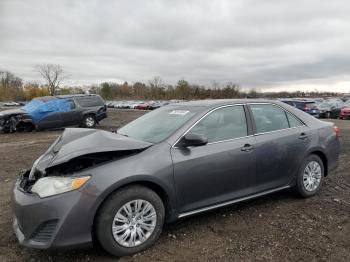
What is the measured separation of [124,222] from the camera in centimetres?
352

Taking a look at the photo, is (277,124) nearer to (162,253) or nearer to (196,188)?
(196,188)

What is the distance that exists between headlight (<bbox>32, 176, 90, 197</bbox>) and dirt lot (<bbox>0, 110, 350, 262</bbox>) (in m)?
0.74

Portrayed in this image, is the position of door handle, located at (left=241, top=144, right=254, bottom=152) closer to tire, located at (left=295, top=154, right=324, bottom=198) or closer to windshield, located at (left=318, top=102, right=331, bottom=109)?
tire, located at (left=295, top=154, right=324, bottom=198)

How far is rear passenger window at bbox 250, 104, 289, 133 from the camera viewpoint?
15.7 feet

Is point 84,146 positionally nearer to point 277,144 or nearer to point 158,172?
point 158,172

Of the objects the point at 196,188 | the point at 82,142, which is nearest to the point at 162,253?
the point at 196,188

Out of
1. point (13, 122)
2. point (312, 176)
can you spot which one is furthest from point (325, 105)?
point (312, 176)

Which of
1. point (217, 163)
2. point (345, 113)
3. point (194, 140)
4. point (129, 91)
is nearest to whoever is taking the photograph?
point (194, 140)

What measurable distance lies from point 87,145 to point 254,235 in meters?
2.12

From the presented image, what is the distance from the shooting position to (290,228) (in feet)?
13.7

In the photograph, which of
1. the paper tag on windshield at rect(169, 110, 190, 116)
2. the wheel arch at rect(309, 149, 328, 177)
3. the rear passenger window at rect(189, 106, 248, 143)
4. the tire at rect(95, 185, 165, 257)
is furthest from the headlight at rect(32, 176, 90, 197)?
the wheel arch at rect(309, 149, 328, 177)

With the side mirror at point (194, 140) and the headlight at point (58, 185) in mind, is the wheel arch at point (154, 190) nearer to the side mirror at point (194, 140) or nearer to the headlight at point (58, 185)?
the headlight at point (58, 185)

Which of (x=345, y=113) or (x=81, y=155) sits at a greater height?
(x=81, y=155)

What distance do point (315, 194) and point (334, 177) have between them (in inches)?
50.9
